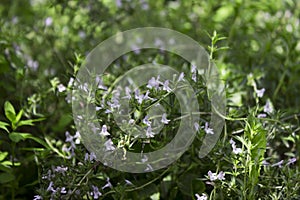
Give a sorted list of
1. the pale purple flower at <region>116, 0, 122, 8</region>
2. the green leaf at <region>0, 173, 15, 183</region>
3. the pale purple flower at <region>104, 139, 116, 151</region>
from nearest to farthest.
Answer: the pale purple flower at <region>104, 139, 116, 151</region> < the green leaf at <region>0, 173, 15, 183</region> < the pale purple flower at <region>116, 0, 122, 8</region>

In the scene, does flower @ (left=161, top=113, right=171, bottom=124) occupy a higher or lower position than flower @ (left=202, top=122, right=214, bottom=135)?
higher

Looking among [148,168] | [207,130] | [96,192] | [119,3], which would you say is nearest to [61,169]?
[96,192]

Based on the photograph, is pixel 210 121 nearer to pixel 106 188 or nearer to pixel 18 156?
pixel 106 188

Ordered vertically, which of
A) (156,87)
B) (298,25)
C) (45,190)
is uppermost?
(156,87)

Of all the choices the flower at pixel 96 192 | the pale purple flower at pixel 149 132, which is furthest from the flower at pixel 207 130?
the flower at pixel 96 192

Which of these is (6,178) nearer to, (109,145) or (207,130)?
(109,145)

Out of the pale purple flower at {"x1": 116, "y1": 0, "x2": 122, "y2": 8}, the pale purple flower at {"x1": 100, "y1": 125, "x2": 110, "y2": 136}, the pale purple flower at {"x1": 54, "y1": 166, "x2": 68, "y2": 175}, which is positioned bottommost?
the pale purple flower at {"x1": 54, "y1": 166, "x2": 68, "y2": 175}

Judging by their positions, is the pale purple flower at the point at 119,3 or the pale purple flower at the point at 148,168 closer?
the pale purple flower at the point at 148,168

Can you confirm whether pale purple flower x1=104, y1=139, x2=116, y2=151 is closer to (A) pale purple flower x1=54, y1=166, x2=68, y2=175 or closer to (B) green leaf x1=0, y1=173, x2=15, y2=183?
(A) pale purple flower x1=54, y1=166, x2=68, y2=175

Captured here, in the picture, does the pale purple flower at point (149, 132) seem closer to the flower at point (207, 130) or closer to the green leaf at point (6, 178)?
the flower at point (207, 130)

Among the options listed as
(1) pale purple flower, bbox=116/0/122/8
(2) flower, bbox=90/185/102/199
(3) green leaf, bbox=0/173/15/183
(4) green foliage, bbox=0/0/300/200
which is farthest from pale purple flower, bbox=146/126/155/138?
(1) pale purple flower, bbox=116/0/122/8

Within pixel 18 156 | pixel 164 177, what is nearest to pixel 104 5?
pixel 18 156
